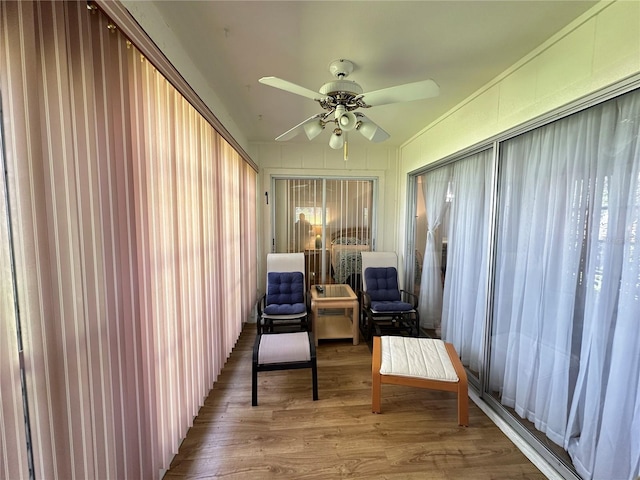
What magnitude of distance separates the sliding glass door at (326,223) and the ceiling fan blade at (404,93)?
8.06ft

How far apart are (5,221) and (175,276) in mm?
931

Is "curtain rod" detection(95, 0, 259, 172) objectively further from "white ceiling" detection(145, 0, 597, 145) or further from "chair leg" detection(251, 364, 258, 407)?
"chair leg" detection(251, 364, 258, 407)

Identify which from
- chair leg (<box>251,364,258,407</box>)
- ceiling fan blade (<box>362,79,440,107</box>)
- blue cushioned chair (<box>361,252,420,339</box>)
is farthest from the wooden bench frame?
ceiling fan blade (<box>362,79,440,107</box>)

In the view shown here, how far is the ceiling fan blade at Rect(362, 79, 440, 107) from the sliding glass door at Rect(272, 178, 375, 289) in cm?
246

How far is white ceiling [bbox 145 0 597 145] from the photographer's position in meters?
1.38

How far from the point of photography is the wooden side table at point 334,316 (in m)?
3.26

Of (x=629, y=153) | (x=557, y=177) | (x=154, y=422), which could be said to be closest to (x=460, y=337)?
(x=557, y=177)

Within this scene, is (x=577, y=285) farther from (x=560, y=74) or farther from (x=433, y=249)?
(x=433, y=249)

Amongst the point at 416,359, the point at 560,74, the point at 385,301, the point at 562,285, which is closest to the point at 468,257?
the point at 562,285

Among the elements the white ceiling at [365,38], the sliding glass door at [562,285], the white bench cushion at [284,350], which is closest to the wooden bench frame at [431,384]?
the sliding glass door at [562,285]

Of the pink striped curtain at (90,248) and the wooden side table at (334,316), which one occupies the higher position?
the pink striped curtain at (90,248)

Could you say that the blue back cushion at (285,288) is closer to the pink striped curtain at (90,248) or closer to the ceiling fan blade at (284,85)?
the pink striped curtain at (90,248)

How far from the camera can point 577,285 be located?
1513 millimetres

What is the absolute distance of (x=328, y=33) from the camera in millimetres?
1562
